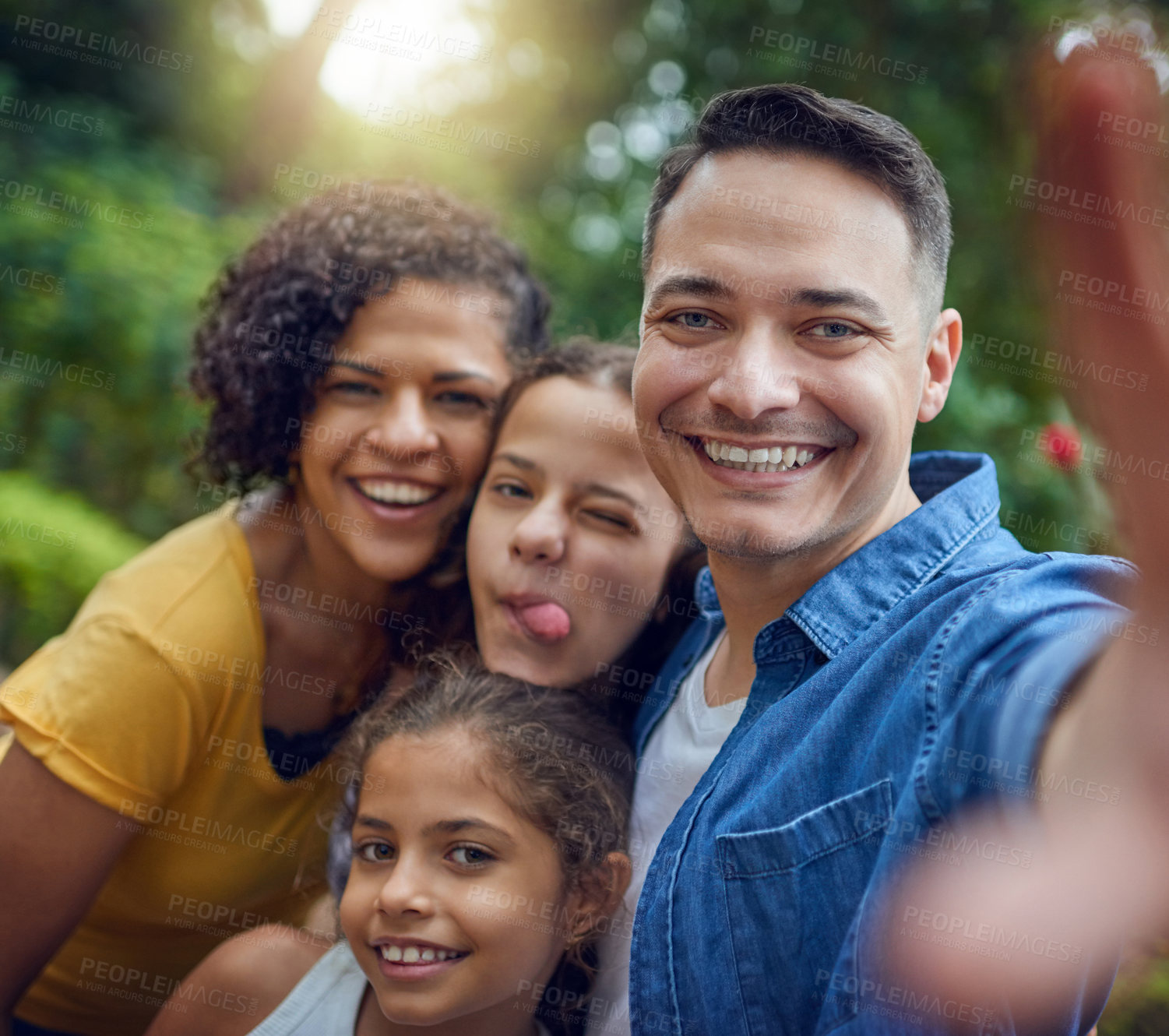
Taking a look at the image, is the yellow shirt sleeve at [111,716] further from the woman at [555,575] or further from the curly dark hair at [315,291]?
the curly dark hair at [315,291]

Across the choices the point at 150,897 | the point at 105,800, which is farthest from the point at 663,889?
the point at 150,897

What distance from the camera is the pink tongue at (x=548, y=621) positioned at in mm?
2127

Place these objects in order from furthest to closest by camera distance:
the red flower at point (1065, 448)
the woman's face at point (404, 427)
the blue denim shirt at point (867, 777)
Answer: the red flower at point (1065, 448) < the woman's face at point (404, 427) < the blue denim shirt at point (867, 777)

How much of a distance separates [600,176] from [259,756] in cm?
663

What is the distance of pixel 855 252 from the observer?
5.63 ft

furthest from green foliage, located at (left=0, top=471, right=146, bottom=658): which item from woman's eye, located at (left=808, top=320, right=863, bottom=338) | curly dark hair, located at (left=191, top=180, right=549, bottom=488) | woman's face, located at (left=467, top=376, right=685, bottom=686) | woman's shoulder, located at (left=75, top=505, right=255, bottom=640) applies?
woman's eye, located at (left=808, top=320, right=863, bottom=338)

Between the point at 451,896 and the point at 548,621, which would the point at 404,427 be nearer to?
the point at 548,621

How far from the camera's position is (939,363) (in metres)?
1.95

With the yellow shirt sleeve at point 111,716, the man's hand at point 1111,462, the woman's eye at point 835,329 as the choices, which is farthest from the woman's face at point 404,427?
the man's hand at point 1111,462

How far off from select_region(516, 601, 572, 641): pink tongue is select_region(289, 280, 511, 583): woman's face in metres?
0.48

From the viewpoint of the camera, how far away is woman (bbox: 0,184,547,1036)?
2.21 m

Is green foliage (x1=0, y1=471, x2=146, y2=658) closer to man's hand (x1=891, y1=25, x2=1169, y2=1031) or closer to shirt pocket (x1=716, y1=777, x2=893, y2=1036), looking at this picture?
shirt pocket (x1=716, y1=777, x2=893, y2=1036)

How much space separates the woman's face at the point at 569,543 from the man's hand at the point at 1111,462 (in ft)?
3.47

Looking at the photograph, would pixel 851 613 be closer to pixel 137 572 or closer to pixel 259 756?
pixel 259 756
